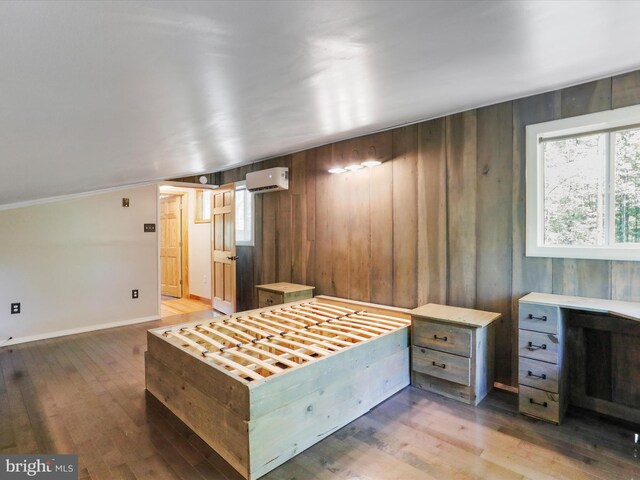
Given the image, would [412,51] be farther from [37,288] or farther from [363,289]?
[37,288]

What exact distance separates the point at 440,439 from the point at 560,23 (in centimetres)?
231

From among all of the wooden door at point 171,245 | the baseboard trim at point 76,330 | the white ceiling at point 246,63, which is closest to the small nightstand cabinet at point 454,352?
the white ceiling at point 246,63

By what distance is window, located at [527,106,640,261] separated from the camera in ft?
7.47

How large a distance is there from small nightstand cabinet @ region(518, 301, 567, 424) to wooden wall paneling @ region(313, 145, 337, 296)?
2112mm

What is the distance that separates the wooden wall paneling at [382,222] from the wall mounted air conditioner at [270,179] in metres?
1.35

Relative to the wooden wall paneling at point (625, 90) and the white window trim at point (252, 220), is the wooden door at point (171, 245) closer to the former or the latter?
the white window trim at point (252, 220)

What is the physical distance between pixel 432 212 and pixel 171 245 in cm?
587

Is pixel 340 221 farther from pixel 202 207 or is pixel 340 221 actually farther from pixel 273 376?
pixel 202 207

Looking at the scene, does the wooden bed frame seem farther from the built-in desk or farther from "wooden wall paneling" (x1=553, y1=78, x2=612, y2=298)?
"wooden wall paneling" (x1=553, y1=78, x2=612, y2=298)

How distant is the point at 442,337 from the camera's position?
2.58 metres

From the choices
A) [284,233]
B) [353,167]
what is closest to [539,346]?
[353,167]

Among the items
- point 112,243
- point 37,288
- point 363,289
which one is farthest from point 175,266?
point 363,289

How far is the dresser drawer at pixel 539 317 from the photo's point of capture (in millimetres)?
2195

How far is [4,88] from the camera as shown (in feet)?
3.11
